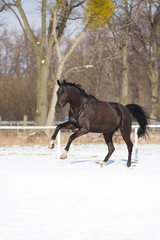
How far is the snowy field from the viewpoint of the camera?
15.4 ft

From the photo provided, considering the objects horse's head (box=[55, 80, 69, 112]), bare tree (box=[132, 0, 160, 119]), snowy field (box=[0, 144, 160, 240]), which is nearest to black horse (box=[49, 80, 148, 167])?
horse's head (box=[55, 80, 69, 112])

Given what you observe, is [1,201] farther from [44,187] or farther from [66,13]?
[66,13]

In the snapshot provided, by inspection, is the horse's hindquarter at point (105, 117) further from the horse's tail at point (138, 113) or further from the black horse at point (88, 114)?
the horse's tail at point (138, 113)

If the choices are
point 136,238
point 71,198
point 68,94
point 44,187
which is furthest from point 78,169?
point 136,238

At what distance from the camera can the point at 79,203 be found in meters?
6.30

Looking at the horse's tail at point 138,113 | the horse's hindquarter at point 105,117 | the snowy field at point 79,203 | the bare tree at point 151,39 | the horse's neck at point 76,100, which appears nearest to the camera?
the snowy field at point 79,203

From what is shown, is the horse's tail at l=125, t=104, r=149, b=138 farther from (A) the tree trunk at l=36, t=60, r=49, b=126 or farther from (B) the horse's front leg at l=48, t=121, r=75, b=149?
(A) the tree trunk at l=36, t=60, r=49, b=126

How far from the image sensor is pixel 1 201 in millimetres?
6410

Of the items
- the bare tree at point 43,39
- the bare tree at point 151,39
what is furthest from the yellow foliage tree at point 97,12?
the bare tree at point 151,39

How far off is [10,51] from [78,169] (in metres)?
40.7

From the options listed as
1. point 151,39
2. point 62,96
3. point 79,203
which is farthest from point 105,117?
point 151,39

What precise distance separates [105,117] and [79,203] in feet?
15.6

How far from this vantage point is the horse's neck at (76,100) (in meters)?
10.4

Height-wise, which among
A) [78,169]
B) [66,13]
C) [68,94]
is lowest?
[78,169]
